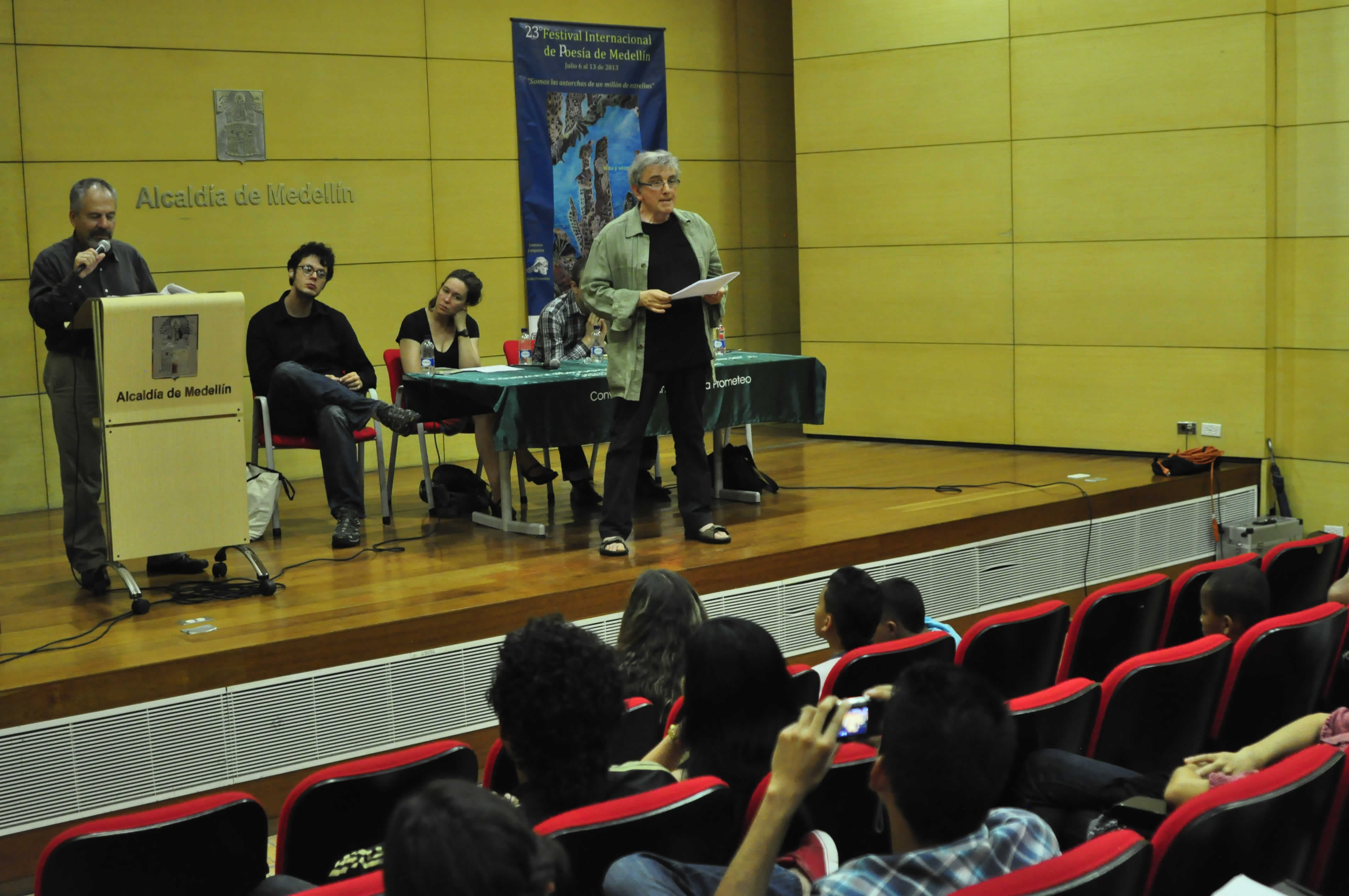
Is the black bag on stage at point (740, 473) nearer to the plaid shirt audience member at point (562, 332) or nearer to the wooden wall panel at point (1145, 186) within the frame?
the plaid shirt audience member at point (562, 332)

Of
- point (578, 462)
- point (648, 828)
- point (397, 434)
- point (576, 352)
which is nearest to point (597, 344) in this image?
point (576, 352)

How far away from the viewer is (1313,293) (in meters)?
6.42

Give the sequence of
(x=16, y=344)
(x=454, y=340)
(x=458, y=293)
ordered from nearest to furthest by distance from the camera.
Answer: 1. (x=458, y=293)
2. (x=454, y=340)
3. (x=16, y=344)

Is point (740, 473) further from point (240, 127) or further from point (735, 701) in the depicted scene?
point (735, 701)

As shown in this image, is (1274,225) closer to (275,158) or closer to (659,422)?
(659,422)

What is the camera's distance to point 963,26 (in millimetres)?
7238

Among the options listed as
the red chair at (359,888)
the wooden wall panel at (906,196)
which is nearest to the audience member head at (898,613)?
the red chair at (359,888)

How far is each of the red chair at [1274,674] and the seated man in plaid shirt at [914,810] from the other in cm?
134

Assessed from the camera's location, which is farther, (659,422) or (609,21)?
(609,21)

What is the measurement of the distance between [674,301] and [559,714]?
9.43ft

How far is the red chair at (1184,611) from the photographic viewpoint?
361cm

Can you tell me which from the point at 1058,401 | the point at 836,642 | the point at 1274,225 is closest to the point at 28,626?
the point at 836,642

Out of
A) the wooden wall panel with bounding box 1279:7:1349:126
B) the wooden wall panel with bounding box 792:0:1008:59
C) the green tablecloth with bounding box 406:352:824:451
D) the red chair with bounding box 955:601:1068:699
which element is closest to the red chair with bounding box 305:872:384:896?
the red chair with bounding box 955:601:1068:699

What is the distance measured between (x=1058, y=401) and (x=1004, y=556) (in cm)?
210
